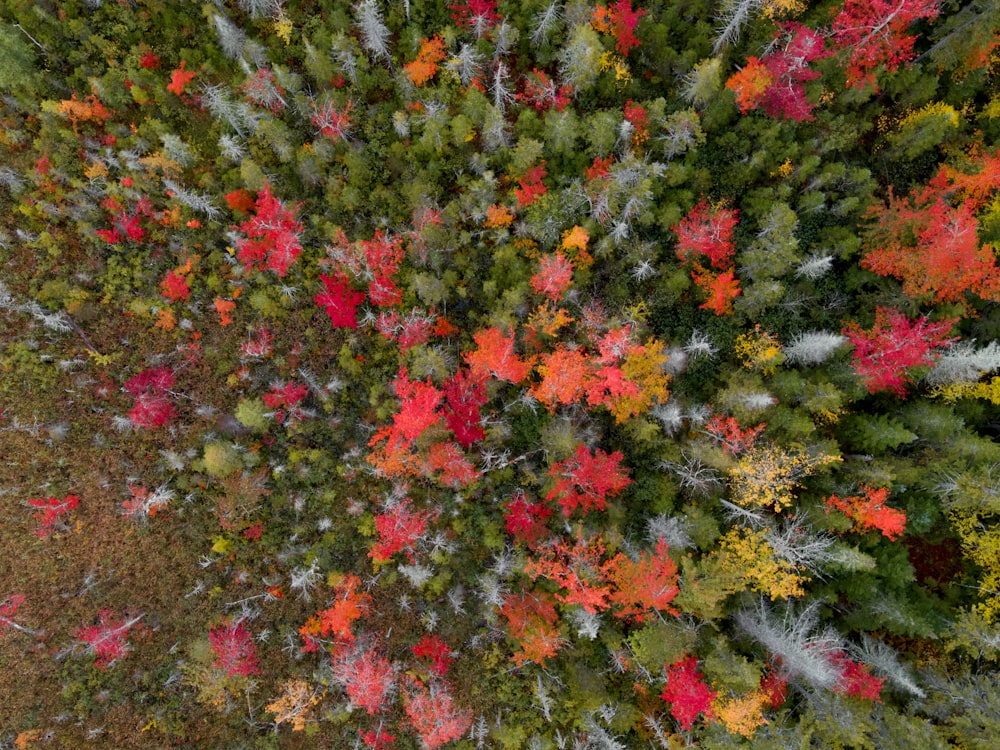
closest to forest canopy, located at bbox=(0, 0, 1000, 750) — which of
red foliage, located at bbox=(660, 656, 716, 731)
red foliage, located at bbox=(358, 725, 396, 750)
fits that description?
red foliage, located at bbox=(358, 725, 396, 750)

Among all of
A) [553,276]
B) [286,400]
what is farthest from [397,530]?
[553,276]

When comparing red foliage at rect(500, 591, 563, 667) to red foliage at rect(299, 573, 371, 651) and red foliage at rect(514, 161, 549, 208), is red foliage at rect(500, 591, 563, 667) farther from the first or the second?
red foliage at rect(514, 161, 549, 208)

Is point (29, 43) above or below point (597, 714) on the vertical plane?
above

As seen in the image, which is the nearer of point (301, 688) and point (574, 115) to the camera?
point (574, 115)

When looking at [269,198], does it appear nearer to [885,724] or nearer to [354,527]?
[354,527]

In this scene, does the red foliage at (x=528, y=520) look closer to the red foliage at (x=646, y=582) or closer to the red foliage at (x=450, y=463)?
the red foliage at (x=450, y=463)

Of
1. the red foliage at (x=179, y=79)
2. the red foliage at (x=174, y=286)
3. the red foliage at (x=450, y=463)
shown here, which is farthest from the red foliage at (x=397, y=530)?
the red foliage at (x=179, y=79)

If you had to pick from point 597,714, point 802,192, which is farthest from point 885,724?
point 802,192
